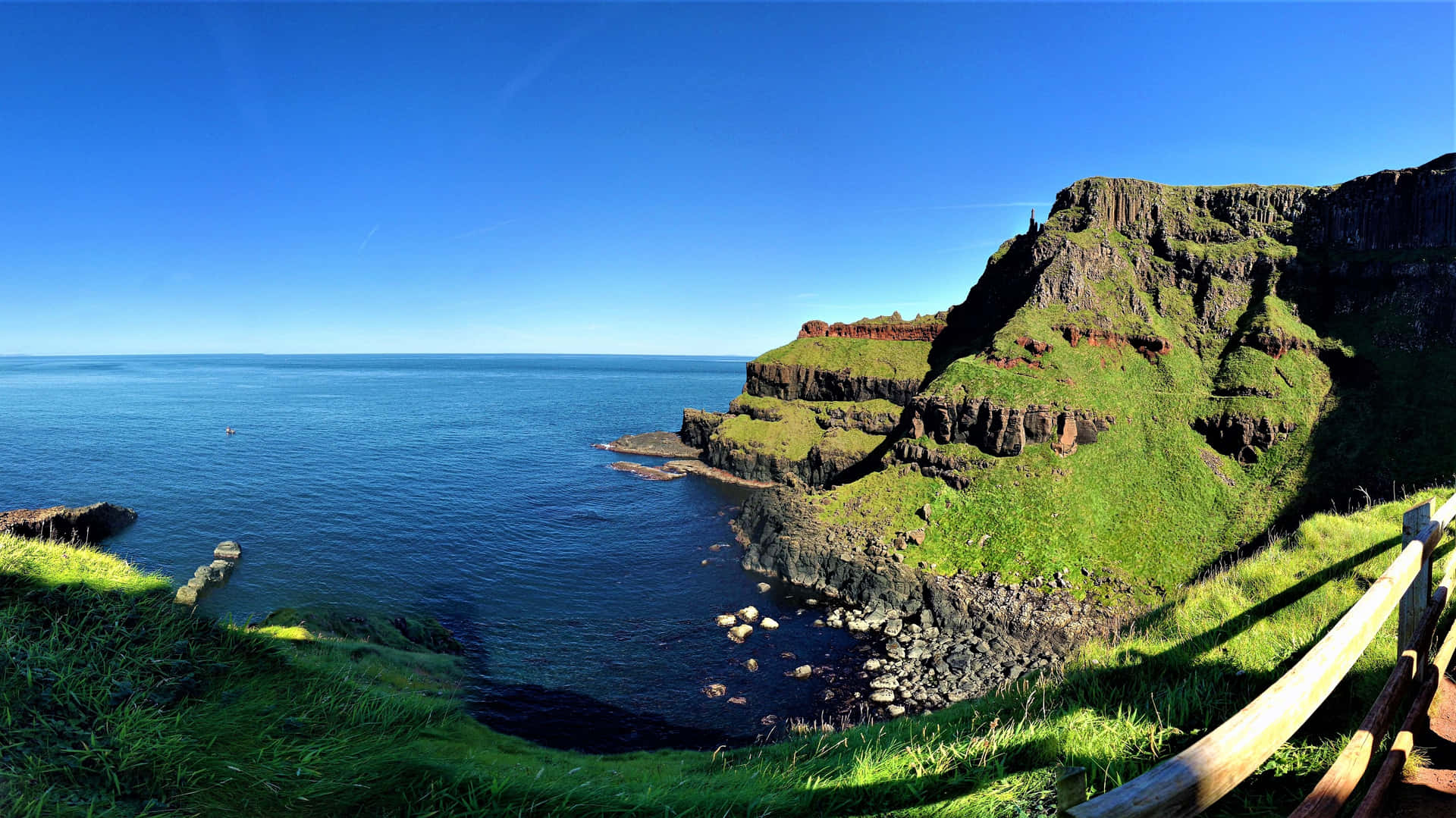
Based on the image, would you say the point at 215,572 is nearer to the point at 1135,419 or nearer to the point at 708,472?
the point at 708,472

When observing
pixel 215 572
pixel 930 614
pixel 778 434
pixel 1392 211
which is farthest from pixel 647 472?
pixel 1392 211

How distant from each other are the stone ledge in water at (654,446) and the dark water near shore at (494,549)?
4.15m

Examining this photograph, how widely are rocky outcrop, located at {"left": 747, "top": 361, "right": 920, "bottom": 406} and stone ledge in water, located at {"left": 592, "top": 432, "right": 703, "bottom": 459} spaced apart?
1669 centimetres

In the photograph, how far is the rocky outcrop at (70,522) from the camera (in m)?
46.5

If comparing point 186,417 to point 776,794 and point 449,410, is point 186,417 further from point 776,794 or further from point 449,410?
point 776,794

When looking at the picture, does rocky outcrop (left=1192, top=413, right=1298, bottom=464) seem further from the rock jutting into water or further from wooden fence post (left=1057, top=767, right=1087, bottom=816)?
the rock jutting into water

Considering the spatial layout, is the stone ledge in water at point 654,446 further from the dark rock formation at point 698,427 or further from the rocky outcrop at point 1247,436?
the rocky outcrop at point 1247,436

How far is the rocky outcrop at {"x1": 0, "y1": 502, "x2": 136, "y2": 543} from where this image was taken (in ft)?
153

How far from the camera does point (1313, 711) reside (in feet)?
10.8

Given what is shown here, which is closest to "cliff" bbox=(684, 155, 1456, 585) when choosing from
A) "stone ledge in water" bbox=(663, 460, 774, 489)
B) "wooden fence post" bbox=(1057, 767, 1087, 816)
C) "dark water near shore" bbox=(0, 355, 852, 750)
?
"stone ledge in water" bbox=(663, 460, 774, 489)

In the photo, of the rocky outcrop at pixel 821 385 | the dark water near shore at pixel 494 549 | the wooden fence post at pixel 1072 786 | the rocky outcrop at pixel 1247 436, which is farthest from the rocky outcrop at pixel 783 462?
the wooden fence post at pixel 1072 786

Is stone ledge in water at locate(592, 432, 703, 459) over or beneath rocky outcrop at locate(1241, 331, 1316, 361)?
beneath

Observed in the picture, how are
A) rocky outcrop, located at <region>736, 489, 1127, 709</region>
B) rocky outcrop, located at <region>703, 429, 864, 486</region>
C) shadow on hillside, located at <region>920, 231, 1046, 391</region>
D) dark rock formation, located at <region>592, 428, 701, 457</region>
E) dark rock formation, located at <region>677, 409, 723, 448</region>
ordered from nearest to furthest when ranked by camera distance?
1. rocky outcrop, located at <region>736, 489, 1127, 709</region>
2. shadow on hillside, located at <region>920, 231, 1046, 391</region>
3. rocky outcrop, located at <region>703, 429, 864, 486</region>
4. dark rock formation, located at <region>592, 428, 701, 457</region>
5. dark rock formation, located at <region>677, 409, 723, 448</region>

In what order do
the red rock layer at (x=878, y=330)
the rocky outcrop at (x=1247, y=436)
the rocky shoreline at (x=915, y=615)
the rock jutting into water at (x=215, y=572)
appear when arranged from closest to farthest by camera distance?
the rocky shoreline at (x=915, y=615)
the rock jutting into water at (x=215, y=572)
the rocky outcrop at (x=1247, y=436)
the red rock layer at (x=878, y=330)
